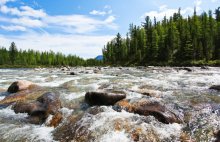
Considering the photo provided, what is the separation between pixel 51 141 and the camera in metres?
10.4

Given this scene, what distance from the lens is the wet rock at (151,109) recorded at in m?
11.4

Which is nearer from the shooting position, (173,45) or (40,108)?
(40,108)

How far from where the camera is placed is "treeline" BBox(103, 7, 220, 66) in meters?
85.2

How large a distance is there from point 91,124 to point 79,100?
4.18 metres

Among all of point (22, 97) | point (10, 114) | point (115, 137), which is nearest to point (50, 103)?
point (10, 114)

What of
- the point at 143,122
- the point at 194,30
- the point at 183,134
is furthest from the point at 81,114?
the point at 194,30

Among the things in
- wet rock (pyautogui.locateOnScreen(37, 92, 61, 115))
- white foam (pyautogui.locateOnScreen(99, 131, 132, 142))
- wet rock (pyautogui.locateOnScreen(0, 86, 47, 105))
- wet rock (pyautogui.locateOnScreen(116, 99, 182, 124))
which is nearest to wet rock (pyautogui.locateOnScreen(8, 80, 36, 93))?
wet rock (pyautogui.locateOnScreen(0, 86, 47, 105))

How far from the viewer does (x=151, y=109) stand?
12.0 metres

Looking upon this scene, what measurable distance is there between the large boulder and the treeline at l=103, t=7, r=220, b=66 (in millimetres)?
65477

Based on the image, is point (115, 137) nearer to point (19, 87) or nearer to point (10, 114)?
point (10, 114)

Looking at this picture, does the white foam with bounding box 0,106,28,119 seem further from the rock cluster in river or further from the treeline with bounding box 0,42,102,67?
the treeline with bounding box 0,42,102,67

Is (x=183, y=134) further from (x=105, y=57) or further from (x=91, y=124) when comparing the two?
(x=105, y=57)

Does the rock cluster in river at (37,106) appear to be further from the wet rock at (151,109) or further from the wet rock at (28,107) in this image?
the wet rock at (151,109)

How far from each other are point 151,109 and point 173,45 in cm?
8460
